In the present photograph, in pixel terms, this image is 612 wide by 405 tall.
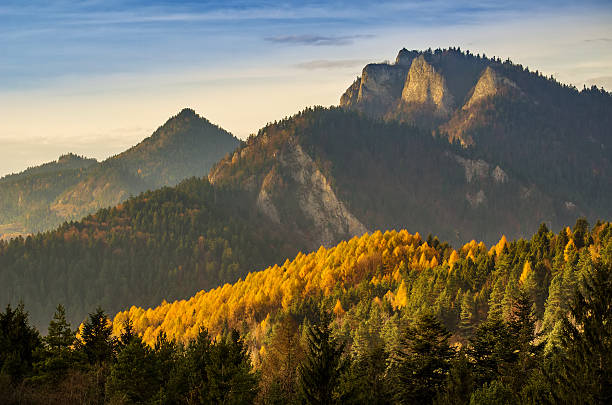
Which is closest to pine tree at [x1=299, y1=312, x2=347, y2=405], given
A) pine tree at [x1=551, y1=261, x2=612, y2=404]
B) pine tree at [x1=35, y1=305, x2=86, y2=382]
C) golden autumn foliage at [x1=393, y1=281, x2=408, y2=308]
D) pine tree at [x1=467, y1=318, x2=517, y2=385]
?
pine tree at [x1=551, y1=261, x2=612, y2=404]

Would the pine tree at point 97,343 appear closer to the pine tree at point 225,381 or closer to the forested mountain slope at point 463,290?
the pine tree at point 225,381

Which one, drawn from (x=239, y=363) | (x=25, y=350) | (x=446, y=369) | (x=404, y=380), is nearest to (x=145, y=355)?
(x=239, y=363)

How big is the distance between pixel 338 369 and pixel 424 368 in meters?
18.3

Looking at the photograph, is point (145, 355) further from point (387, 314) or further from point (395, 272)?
point (395, 272)

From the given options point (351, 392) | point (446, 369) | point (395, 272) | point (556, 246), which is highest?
point (351, 392)

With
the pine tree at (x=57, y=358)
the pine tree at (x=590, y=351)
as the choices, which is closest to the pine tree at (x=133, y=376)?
the pine tree at (x=57, y=358)

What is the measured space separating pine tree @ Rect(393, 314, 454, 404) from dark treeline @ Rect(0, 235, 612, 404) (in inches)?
3.6

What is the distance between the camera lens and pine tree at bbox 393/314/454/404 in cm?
5978

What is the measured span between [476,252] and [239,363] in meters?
129

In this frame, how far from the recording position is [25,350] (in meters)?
71.7

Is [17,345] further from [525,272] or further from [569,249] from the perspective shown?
[569,249]

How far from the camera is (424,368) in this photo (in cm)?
6019

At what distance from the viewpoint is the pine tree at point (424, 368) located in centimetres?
5978

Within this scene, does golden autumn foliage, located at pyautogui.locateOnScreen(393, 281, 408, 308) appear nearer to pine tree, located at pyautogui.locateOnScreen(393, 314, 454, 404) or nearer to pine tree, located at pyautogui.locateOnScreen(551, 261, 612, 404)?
pine tree, located at pyautogui.locateOnScreen(393, 314, 454, 404)
